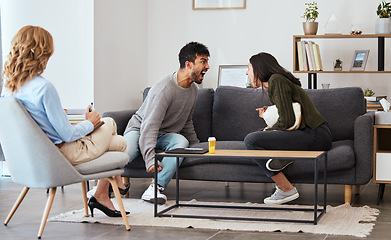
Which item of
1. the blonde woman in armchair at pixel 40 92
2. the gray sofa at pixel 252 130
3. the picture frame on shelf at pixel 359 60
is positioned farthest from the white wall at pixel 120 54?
the blonde woman in armchair at pixel 40 92

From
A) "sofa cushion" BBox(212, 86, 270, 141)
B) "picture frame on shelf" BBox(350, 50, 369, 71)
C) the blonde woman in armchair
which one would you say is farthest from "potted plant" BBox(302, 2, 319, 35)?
the blonde woman in armchair

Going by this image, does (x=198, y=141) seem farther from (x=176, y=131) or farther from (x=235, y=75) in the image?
(x=235, y=75)

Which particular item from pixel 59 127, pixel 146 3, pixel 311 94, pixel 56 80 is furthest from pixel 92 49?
pixel 59 127

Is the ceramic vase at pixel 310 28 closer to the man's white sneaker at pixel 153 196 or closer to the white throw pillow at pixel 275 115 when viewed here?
the white throw pillow at pixel 275 115

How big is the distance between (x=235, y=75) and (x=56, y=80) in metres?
1.83

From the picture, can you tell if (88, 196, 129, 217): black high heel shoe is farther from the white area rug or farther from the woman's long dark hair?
the woman's long dark hair

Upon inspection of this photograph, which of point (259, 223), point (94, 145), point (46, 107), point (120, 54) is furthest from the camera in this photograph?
point (120, 54)

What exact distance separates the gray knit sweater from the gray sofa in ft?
0.62

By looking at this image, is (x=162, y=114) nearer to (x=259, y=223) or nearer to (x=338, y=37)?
(x=259, y=223)

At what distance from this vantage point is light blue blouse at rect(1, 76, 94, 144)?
2.96m

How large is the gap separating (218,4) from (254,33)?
49cm

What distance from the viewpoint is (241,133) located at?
4594 millimetres

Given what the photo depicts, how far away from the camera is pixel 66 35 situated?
213 inches

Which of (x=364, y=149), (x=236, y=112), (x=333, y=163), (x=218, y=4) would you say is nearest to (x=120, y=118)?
(x=236, y=112)
